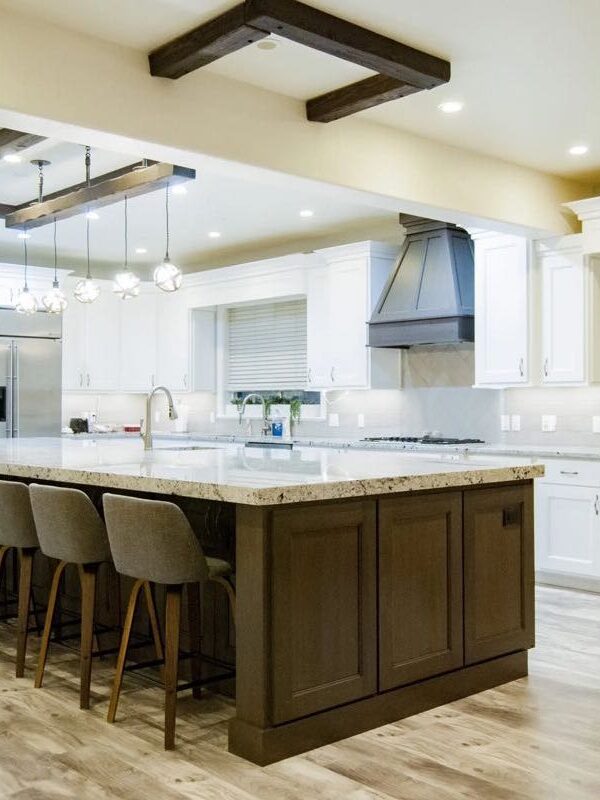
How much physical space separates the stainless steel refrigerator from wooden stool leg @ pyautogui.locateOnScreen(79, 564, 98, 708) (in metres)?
5.13

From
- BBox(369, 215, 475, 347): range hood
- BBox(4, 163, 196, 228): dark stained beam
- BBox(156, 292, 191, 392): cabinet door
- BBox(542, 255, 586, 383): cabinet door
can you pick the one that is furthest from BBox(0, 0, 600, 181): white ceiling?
BBox(156, 292, 191, 392): cabinet door

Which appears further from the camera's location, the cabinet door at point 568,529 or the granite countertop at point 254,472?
the cabinet door at point 568,529

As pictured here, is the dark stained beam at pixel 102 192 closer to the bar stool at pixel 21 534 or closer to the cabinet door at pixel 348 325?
the bar stool at pixel 21 534

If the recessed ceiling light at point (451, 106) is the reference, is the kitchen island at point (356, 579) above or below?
below

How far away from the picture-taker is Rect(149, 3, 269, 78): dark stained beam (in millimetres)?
3619

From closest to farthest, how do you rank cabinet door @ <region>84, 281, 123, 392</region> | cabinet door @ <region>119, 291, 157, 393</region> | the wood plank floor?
the wood plank floor, cabinet door @ <region>84, 281, 123, 392</region>, cabinet door @ <region>119, 291, 157, 393</region>

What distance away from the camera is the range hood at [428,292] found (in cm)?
674

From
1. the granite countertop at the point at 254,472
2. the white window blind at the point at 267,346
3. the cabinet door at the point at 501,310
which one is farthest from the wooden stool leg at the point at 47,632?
the white window blind at the point at 267,346

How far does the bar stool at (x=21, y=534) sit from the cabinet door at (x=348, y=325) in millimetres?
4002

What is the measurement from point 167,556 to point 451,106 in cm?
293

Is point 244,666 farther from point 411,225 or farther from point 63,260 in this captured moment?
point 63,260

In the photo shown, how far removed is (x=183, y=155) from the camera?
4.35 metres

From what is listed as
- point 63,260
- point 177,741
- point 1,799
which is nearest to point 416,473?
point 177,741

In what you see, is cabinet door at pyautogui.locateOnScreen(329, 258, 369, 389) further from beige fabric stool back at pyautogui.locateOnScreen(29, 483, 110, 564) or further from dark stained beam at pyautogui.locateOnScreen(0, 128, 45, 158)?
beige fabric stool back at pyautogui.locateOnScreen(29, 483, 110, 564)
